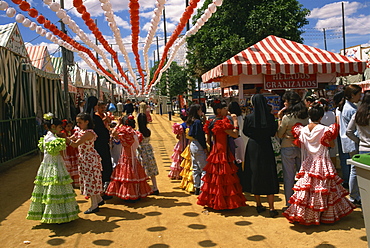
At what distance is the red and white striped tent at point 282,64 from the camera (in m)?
8.66

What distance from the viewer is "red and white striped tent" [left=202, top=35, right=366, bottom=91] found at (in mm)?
8664

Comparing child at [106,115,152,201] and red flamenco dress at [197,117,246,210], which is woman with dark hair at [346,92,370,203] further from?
child at [106,115,152,201]

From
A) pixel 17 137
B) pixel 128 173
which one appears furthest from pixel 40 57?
pixel 128 173

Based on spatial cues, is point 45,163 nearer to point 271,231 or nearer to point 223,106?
point 223,106

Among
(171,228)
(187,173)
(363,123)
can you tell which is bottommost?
(171,228)

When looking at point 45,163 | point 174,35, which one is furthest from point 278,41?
point 45,163

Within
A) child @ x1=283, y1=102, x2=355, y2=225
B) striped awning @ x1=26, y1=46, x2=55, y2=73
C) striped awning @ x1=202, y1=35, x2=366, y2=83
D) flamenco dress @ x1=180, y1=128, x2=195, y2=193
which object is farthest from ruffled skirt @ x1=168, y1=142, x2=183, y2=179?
striped awning @ x1=26, y1=46, x2=55, y2=73

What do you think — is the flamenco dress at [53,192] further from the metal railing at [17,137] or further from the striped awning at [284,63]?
the metal railing at [17,137]

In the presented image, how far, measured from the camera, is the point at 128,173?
19.9 feet

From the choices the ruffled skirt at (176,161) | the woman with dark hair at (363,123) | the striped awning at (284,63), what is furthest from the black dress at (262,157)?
the striped awning at (284,63)

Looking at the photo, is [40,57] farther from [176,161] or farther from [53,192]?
[53,192]

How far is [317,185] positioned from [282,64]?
488cm

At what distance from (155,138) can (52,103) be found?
4.95 m

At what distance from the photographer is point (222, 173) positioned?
542cm
